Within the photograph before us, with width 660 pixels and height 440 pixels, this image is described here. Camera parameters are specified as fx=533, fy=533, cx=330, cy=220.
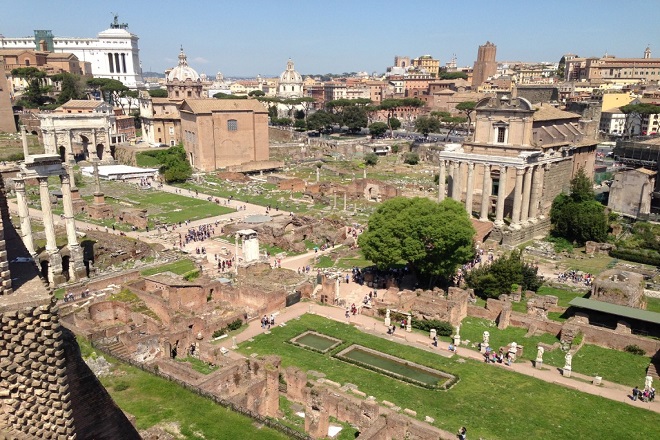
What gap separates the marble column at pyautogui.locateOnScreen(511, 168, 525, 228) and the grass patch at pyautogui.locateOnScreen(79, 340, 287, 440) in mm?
35128

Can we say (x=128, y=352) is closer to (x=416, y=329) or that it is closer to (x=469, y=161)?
(x=416, y=329)

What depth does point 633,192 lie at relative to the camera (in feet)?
169

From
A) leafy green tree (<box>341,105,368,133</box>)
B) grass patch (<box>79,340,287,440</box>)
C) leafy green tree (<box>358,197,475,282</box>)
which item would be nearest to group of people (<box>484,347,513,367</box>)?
leafy green tree (<box>358,197,475,282</box>)

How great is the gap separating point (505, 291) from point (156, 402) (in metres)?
23.0

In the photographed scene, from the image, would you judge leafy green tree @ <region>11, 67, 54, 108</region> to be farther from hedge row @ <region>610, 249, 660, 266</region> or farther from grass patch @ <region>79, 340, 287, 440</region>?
hedge row @ <region>610, 249, 660, 266</region>

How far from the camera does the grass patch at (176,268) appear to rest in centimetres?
3838

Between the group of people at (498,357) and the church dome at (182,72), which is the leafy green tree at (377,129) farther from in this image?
the group of people at (498,357)

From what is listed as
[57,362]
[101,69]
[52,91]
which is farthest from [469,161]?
[101,69]

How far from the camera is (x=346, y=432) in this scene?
67.1 ft

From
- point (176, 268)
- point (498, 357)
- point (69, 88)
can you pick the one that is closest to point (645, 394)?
point (498, 357)

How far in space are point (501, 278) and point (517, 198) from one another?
14.8m

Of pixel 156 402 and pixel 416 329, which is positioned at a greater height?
pixel 156 402

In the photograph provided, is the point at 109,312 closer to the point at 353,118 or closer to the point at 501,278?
the point at 501,278

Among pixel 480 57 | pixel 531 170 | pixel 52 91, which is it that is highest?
pixel 480 57
